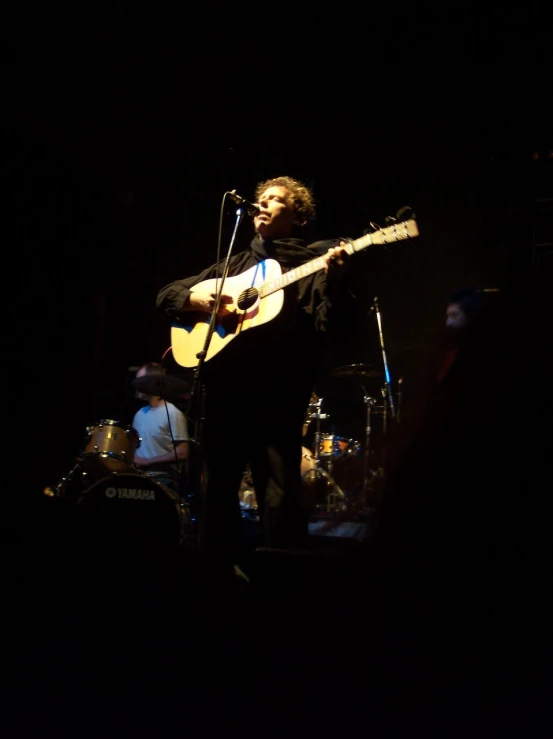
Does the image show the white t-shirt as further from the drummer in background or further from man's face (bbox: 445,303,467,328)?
man's face (bbox: 445,303,467,328)

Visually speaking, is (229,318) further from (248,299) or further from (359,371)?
(359,371)

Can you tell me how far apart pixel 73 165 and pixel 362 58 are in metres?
1.96

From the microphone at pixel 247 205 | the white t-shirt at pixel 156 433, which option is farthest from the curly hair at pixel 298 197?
the white t-shirt at pixel 156 433

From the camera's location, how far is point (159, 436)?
5340 millimetres

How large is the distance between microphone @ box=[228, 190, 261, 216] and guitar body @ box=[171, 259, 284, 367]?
239mm

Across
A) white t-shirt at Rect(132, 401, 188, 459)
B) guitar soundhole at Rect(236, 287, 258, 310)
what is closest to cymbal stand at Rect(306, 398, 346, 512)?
white t-shirt at Rect(132, 401, 188, 459)

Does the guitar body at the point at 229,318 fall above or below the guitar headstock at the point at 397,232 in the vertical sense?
below

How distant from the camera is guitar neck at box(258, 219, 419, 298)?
2914 mm

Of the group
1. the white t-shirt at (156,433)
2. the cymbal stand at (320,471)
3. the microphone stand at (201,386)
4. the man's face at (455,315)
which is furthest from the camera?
the cymbal stand at (320,471)

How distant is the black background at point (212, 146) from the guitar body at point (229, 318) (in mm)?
361

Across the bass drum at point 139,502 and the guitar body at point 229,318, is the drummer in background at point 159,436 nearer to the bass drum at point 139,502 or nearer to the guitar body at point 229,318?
the bass drum at point 139,502

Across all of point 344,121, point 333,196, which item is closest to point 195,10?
point 344,121

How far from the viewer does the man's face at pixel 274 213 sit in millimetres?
3070

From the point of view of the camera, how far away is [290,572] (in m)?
1.99
